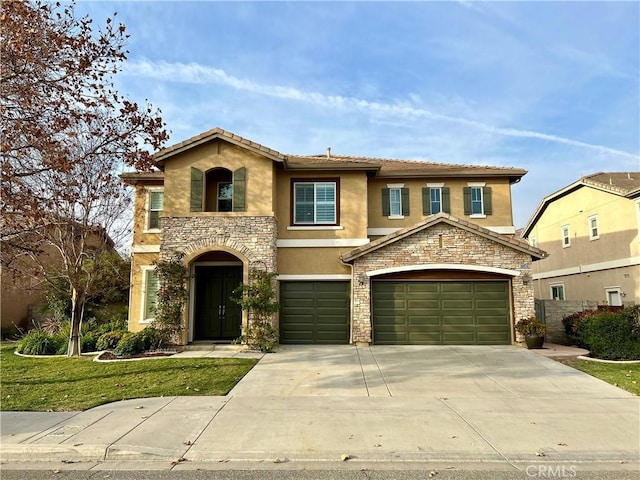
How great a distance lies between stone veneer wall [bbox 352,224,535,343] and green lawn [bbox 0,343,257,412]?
4387mm

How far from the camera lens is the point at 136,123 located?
33.6ft

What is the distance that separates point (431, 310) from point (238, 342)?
6589mm

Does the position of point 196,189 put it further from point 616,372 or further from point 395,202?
point 616,372

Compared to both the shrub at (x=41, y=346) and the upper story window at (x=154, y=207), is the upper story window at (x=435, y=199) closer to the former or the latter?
the upper story window at (x=154, y=207)

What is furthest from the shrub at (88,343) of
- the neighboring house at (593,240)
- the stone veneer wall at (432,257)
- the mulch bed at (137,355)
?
the neighboring house at (593,240)

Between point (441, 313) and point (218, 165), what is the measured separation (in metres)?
9.34

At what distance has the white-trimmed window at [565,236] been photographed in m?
24.3

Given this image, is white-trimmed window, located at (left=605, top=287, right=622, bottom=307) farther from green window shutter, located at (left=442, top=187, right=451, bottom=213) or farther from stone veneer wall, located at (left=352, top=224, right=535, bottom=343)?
green window shutter, located at (left=442, top=187, right=451, bottom=213)

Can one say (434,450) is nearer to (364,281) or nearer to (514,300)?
(364,281)

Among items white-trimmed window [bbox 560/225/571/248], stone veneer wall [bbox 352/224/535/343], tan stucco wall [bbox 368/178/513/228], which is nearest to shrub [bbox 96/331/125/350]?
stone veneer wall [bbox 352/224/535/343]

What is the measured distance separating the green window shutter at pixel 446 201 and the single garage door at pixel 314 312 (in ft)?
17.3

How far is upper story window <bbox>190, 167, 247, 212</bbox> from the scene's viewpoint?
1509 centimetres

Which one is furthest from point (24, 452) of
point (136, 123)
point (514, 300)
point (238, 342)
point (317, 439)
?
point (514, 300)

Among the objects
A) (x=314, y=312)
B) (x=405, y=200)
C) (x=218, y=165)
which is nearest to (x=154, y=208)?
(x=218, y=165)
